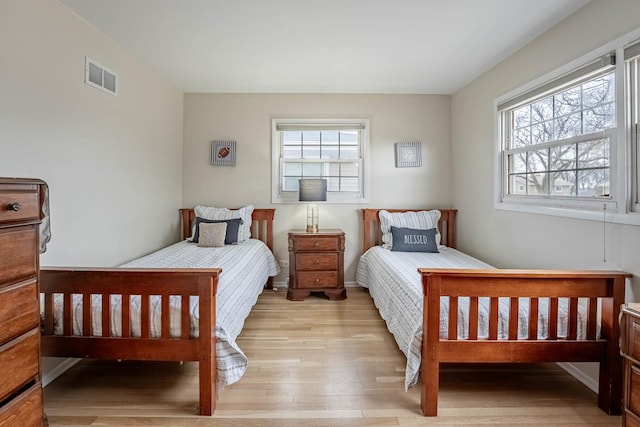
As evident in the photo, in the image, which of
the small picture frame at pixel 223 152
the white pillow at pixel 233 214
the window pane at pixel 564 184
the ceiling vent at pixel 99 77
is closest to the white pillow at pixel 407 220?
the window pane at pixel 564 184

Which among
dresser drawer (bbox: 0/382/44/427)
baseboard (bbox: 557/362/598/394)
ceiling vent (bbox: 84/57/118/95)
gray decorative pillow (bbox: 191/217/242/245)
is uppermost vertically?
ceiling vent (bbox: 84/57/118/95)

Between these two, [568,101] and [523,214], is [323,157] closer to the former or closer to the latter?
[523,214]

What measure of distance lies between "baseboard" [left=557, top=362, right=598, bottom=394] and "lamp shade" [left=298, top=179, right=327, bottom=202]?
2.49 meters

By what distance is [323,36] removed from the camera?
251 cm

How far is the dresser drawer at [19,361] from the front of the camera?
1220 millimetres

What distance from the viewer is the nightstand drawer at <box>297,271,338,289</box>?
358 cm

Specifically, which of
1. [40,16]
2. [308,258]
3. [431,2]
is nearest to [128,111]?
[40,16]

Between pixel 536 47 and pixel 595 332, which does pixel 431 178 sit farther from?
pixel 595 332

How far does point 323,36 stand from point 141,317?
7.36ft

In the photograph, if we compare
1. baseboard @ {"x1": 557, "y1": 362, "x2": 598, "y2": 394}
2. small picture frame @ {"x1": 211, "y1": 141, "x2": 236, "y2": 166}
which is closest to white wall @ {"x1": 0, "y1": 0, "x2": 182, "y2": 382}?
small picture frame @ {"x1": 211, "y1": 141, "x2": 236, "y2": 166}

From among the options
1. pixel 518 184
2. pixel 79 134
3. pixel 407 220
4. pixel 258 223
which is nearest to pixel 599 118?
pixel 518 184

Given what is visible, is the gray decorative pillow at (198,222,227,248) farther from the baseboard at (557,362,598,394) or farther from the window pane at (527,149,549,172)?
the baseboard at (557,362,598,394)

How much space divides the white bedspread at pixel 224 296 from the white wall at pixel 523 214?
7.03ft

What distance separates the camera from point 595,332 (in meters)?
1.79
